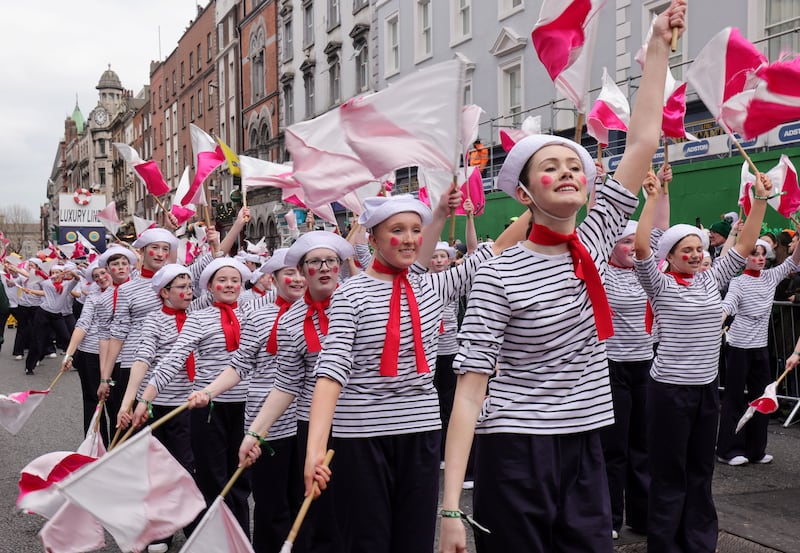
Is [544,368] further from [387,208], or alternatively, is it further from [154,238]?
[154,238]

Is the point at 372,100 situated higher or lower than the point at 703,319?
higher

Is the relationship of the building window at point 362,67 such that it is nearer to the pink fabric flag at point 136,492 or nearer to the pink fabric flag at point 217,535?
the pink fabric flag at point 136,492

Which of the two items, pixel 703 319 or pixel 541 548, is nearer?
pixel 541 548

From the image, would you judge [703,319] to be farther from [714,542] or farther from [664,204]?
[714,542]

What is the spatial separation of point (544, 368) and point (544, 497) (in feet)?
1.34

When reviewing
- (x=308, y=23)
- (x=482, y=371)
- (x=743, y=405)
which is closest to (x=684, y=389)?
(x=482, y=371)

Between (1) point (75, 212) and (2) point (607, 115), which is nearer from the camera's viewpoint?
(2) point (607, 115)

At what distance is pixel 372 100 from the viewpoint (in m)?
3.86

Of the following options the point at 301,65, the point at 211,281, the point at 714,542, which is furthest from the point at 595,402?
the point at 301,65

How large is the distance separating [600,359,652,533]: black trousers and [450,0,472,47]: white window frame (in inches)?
756

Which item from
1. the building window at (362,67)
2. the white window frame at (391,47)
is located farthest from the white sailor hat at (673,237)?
the building window at (362,67)

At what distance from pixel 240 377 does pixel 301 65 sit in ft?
108

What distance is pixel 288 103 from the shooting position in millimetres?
39250

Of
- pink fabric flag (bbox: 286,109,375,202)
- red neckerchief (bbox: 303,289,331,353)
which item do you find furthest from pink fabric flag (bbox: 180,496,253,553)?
pink fabric flag (bbox: 286,109,375,202)
